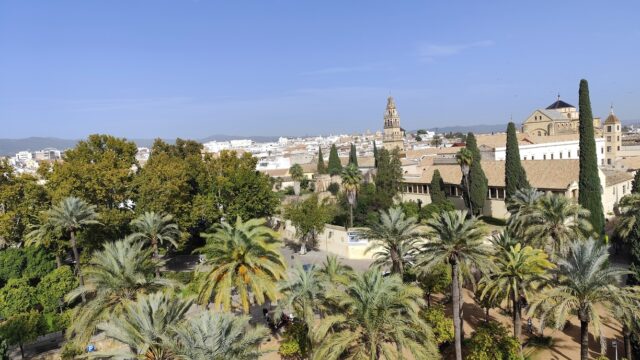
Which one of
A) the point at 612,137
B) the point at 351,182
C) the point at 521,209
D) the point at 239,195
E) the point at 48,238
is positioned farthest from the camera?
→ the point at 612,137

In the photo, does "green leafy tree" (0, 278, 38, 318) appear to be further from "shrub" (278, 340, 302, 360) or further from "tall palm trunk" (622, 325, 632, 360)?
"tall palm trunk" (622, 325, 632, 360)

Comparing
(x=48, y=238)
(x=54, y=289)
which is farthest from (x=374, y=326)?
(x=48, y=238)

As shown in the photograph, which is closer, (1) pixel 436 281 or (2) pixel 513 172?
(1) pixel 436 281

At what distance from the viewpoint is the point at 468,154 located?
41.1 meters

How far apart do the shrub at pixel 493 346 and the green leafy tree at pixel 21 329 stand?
21765 mm

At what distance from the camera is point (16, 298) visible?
2542 cm

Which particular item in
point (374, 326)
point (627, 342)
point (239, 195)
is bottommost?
point (627, 342)

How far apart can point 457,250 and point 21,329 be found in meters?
21.8

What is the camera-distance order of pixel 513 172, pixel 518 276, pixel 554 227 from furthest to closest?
pixel 513 172, pixel 554 227, pixel 518 276

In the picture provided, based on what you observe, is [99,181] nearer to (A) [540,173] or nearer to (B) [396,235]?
(B) [396,235]

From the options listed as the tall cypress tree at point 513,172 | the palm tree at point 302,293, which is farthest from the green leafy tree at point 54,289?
the tall cypress tree at point 513,172

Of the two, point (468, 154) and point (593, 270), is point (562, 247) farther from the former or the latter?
point (468, 154)

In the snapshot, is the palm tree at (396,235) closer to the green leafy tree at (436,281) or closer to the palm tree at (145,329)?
the green leafy tree at (436,281)

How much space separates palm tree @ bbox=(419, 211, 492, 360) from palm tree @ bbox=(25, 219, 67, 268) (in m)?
23.8
